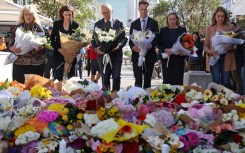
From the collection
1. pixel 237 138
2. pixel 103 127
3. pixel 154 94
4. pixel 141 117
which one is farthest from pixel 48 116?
pixel 237 138

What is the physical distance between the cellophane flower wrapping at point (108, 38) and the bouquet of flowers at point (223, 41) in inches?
59.1

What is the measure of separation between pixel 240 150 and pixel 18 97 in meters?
2.26

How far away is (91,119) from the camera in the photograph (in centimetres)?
403

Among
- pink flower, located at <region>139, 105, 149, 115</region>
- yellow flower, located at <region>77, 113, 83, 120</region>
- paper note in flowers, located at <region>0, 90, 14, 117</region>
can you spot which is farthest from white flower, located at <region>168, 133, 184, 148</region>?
paper note in flowers, located at <region>0, 90, 14, 117</region>

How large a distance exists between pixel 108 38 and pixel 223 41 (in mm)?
1830

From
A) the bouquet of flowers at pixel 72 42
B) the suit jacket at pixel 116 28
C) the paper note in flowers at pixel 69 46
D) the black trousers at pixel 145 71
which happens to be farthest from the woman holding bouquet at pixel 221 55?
the paper note in flowers at pixel 69 46

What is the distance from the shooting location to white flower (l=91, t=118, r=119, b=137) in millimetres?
3781

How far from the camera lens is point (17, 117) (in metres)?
4.30

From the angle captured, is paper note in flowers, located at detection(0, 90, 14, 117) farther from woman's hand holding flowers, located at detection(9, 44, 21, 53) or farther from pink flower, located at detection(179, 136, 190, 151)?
woman's hand holding flowers, located at detection(9, 44, 21, 53)

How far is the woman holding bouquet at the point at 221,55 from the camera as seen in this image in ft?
26.1

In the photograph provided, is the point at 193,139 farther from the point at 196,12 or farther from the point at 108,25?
the point at 196,12

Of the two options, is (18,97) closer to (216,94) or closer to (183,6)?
(216,94)

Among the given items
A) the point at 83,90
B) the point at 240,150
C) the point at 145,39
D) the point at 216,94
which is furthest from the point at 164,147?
the point at 145,39

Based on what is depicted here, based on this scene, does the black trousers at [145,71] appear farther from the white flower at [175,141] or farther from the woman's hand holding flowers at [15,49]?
the white flower at [175,141]
